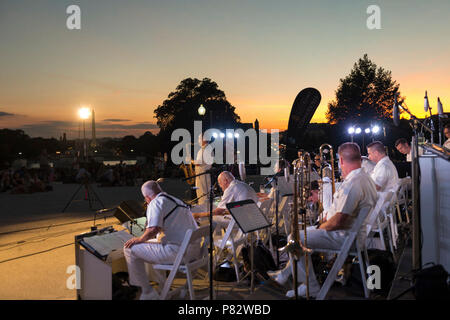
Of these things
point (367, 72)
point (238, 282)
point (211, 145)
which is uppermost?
point (367, 72)

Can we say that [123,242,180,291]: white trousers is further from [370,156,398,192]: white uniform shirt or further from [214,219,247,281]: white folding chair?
[370,156,398,192]: white uniform shirt

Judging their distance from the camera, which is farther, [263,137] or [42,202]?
[263,137]

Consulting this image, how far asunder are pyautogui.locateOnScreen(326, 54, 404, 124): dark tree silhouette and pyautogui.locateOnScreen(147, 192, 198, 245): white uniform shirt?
38.7 m

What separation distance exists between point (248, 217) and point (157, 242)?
103 centimetres

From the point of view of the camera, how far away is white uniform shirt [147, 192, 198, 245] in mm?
4137

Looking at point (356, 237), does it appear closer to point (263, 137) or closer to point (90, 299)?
point (90, 299)

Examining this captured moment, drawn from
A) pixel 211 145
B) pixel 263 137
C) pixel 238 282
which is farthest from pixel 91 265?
pixel 263 137

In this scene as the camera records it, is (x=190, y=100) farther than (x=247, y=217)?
Yes

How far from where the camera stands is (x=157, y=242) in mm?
4238

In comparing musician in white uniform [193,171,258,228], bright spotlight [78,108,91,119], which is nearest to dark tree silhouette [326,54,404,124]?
bright spotlight [78,108,91,119]

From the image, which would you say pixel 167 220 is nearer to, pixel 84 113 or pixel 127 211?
pixel 127 211

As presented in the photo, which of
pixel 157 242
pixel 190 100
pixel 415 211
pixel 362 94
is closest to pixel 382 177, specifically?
pixel 415 211

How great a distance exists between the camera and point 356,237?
4055mm

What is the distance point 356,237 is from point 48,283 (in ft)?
12.4
